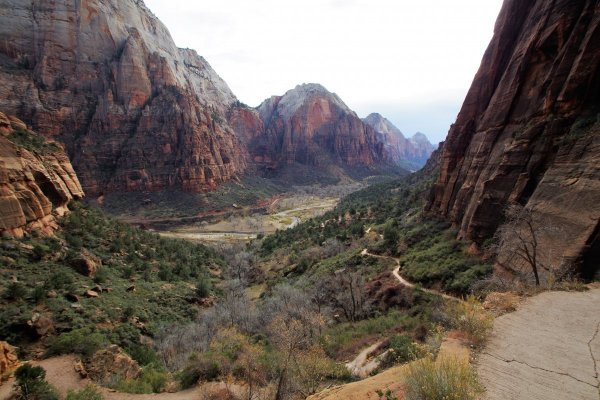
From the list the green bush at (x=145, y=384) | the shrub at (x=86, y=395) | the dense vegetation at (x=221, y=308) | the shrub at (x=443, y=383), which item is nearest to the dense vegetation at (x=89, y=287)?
the dense vegetation at (x=221, y=308)

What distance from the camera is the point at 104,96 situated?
97562mm

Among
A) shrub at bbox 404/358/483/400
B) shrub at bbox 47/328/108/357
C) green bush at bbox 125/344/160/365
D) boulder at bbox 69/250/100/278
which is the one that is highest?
shrub at bbox 404/358/483/400

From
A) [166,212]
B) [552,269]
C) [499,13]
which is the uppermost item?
[499,13]

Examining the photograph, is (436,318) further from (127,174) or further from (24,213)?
(127,174)

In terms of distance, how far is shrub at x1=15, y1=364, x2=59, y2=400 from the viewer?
12195 mm

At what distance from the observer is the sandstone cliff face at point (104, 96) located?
8812 centimetres

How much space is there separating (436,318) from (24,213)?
3152cm

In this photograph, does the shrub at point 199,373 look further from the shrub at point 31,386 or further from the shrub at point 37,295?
the shrub at point 37,295

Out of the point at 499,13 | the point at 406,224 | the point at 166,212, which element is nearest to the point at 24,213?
the point at 406,224

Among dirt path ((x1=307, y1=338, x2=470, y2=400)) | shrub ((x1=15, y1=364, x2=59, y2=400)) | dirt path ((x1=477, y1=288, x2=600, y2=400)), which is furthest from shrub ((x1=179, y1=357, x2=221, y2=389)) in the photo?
dirt path ((x1=477, y1=288, x2=600, y2=400))

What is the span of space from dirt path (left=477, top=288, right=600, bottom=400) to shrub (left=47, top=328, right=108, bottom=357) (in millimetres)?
19201

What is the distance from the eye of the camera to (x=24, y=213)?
85.4 ft

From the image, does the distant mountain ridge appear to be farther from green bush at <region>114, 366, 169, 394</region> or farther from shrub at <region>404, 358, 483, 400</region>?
shrub at <region>404, 358, 483, 400</region>

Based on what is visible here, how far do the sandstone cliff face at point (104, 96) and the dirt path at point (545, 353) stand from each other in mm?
100868
